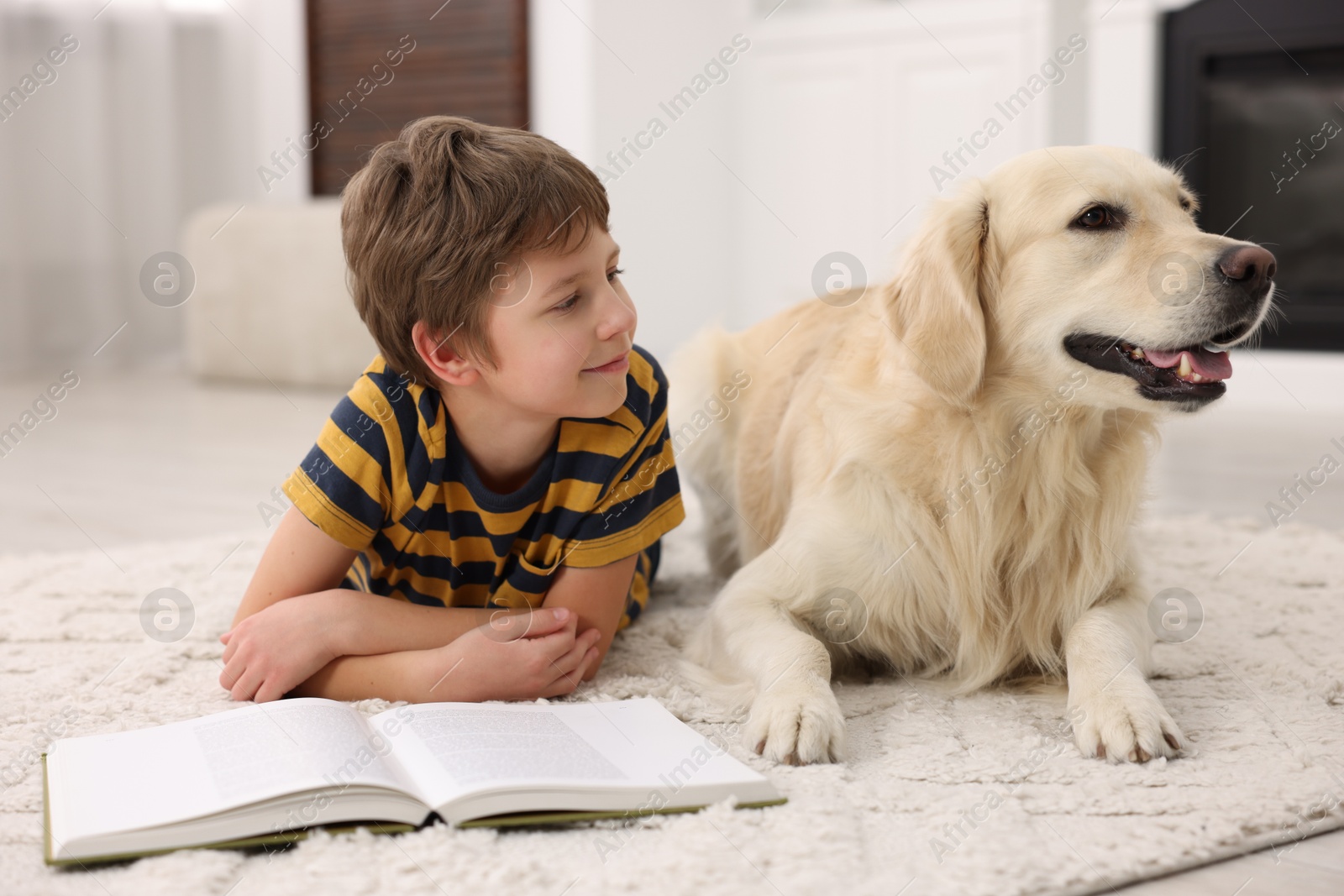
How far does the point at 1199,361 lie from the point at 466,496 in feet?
2.90

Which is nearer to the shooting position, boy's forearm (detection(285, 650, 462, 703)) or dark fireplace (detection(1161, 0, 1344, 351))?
boy's forearm (detection(285, 650, 462, 703))

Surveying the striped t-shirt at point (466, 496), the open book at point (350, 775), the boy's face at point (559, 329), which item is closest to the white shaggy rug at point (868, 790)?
the open book at point (350, 775)

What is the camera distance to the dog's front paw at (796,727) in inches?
47.8

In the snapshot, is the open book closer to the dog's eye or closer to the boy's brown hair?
the boy's brown hair

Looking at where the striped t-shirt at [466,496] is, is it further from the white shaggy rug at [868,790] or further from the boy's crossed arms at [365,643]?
the white shaggy rug at [868,790]

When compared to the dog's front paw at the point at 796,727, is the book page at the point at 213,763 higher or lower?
higher

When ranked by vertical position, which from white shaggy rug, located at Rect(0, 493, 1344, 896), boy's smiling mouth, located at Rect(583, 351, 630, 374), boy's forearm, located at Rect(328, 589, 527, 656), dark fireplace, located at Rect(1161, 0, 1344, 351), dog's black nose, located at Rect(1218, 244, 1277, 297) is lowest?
white shaggy rug, located at Rect(0, 493, 1344, 896)

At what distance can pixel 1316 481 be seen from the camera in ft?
9.29

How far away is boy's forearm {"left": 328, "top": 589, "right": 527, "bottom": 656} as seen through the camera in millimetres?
1377

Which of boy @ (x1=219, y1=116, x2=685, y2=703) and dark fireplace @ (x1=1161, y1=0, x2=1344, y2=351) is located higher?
dark fireplace @ (x1=1161, y1=0, x2=1344, y2=351)

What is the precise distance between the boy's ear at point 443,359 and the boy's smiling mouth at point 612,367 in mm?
142

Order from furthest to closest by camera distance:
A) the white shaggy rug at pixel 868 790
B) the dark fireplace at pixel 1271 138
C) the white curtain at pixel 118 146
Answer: the white curtain at pixel 118 146
the dark fireplace at pixel 1271 138
the white shaggy rug at pixel 868 790

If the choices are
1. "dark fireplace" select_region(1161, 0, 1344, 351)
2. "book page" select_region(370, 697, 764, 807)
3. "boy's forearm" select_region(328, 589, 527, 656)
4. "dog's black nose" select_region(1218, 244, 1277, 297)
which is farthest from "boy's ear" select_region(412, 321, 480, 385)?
"dark fireplace" select_region(1161, 0, 1344, 351)

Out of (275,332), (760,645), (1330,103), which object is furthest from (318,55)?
(760,645)
